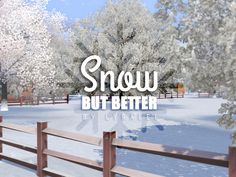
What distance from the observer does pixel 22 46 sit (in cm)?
3009

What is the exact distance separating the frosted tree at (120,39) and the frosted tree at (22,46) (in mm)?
4235

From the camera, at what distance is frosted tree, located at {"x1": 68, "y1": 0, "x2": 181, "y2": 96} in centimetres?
3142

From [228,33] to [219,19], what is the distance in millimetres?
752

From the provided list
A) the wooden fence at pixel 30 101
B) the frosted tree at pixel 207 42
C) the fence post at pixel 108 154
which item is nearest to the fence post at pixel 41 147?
the fence post at pixel 108 154

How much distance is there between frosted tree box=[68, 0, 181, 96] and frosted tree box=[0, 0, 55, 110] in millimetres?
4235

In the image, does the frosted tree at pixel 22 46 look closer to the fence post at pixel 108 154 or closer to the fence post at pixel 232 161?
the fence post at pixel 108 154

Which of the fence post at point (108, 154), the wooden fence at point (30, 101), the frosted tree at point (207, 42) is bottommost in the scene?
the wooden fence at point (30, 101)

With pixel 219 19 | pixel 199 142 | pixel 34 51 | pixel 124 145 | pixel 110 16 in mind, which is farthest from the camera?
pixel 110 16

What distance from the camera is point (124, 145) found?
6332 millimetres

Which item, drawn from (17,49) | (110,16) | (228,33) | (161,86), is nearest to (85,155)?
(228,33)

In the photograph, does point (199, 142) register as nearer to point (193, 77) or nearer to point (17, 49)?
point (193, 77)

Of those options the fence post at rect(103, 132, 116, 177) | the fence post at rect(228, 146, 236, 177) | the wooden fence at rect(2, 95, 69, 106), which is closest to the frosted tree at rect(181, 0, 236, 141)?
the fence post at rect(228, 146, 236, 177)

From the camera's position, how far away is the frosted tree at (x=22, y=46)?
29.4 metres

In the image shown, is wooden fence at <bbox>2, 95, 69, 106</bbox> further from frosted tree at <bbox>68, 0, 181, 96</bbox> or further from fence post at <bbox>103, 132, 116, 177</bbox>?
fence post at <bbox>103, 132, 116, 177</bbox>
